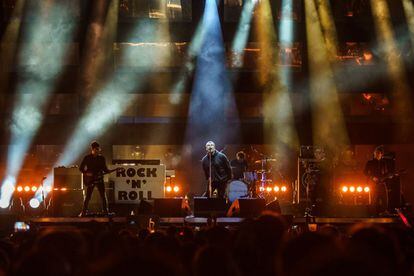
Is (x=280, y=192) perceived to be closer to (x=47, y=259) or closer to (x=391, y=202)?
(x=391, y=202)

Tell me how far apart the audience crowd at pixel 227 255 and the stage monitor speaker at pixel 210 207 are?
226 inches

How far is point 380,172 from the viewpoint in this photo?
15.0 m

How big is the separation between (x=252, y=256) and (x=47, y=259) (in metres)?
2.12

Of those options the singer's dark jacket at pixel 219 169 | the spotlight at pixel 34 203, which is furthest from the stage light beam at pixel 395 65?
the spotlight at pixel 34 203

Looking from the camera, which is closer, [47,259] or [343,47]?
[47,259]

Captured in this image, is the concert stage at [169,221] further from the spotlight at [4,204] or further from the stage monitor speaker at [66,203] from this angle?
the spotlight at [4,204]

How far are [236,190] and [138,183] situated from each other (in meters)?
2.70

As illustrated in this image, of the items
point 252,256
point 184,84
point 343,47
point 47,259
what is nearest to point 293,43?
point 343,47

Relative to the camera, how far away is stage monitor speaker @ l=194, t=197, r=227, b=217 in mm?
13148

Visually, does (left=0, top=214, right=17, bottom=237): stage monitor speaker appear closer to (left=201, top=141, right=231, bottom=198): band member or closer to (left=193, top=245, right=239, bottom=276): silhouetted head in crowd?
(left=201, top=141, right=231, bottom=198): band member

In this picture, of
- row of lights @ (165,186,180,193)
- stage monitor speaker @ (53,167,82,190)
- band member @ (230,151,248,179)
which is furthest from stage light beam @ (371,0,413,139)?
stage monitor speaker @ (53,167,82,190)

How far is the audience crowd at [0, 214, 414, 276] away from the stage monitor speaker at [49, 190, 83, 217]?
8.94 meters

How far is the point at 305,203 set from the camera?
1727 cm

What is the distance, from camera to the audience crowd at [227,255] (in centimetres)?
302
